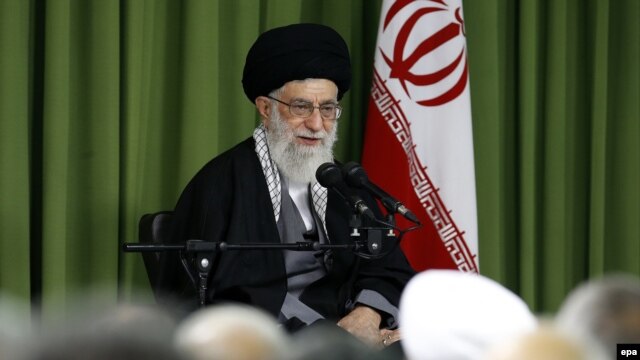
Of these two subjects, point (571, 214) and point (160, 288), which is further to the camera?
point (571, 214)

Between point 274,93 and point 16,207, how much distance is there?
94 centimetres

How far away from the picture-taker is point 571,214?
447cm

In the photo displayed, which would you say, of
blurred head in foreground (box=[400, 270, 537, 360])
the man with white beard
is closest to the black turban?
the man with white beard

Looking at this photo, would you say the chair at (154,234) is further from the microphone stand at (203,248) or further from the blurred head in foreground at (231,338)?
the blurred head in foreground at (231,338)

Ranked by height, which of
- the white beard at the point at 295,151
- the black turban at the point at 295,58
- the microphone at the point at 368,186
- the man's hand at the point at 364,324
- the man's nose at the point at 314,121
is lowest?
the man's hand at the point at 364,324

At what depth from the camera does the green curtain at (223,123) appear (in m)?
3.18

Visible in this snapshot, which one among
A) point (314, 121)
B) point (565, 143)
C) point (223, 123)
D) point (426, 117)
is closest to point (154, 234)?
point (314, 121)

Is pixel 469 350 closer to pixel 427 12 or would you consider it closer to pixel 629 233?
pixel 427 12

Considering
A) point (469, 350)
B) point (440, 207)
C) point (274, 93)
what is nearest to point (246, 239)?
point (274, 93)

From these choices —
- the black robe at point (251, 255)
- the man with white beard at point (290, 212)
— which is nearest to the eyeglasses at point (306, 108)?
the man with white beard at point (290, 212)

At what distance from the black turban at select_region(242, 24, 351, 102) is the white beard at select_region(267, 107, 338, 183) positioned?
0.11m

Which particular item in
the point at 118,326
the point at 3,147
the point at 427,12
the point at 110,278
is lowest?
the point at 110,278

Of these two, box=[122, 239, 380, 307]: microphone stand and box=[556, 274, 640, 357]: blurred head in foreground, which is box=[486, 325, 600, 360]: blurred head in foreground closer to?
box=[556, 274, 640, 357]: blurred head in foreground

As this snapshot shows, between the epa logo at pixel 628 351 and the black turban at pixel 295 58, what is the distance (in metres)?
2.14
